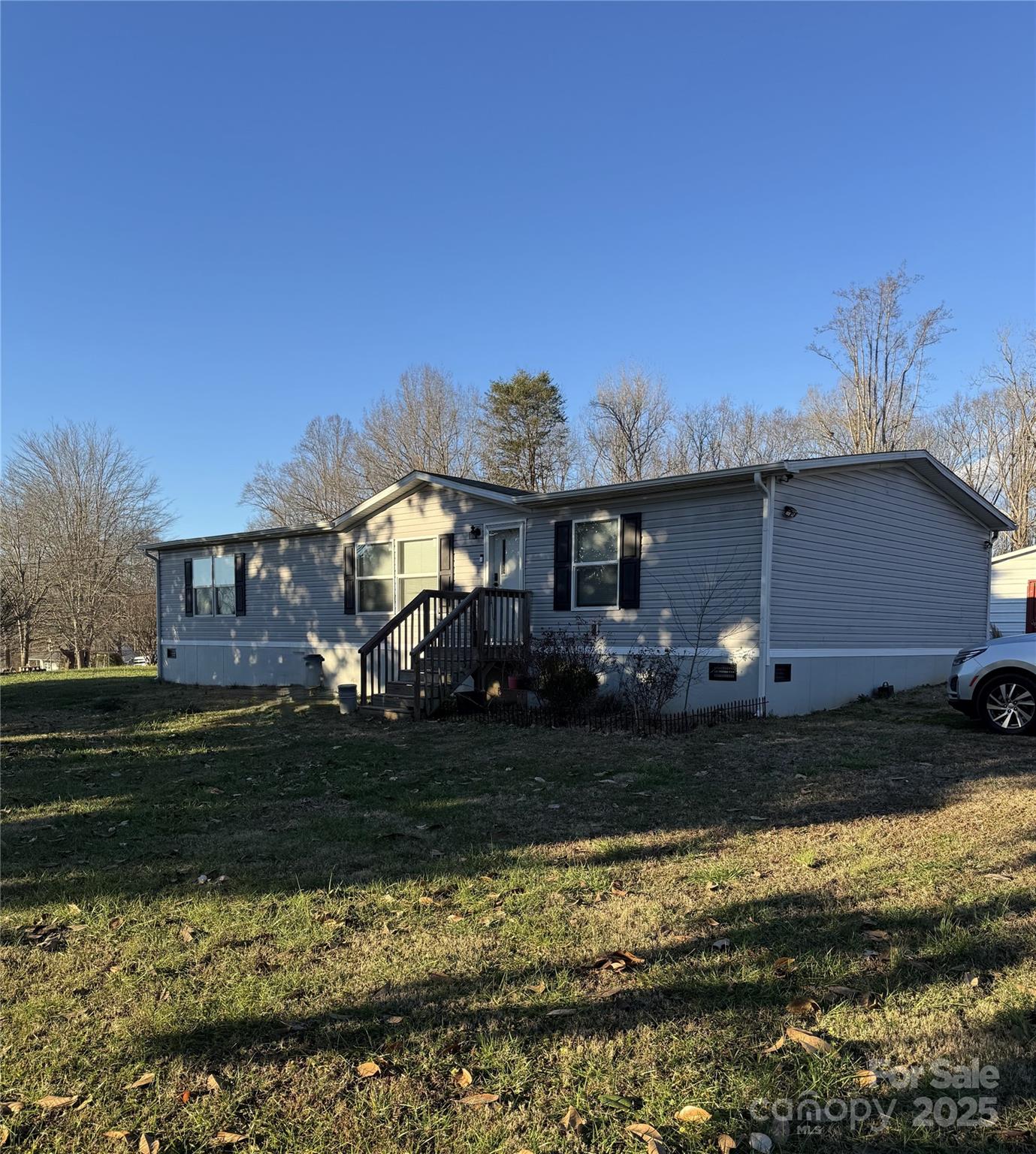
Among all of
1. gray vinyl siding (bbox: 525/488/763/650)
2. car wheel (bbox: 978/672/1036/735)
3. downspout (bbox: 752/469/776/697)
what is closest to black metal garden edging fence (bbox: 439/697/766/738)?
downspout (bbox: 752/469/776/697)

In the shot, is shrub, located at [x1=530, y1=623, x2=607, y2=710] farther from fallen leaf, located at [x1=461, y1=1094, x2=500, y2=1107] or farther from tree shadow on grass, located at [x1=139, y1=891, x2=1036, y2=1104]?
fallen leaf, located at [x1=461, y1=1094, x2=500, y2=1107]

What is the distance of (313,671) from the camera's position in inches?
626

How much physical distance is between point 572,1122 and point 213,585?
1794 centimetres

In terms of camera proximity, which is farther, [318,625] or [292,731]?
[318,625]

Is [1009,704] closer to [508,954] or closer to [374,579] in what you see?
[508,954]

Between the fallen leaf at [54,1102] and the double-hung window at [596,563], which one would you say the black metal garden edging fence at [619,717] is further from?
the fallen leaf at [54,1102]

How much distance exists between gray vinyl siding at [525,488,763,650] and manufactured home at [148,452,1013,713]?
0.9 inches

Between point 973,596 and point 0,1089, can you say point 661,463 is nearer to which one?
point 973,596

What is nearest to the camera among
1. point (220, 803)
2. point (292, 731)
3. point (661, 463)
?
point (220, 803)

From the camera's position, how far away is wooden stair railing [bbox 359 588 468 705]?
39.8 feet

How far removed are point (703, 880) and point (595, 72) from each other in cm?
1300

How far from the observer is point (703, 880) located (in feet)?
13.9

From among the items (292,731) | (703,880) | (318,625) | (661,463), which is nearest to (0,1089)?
(703,880)

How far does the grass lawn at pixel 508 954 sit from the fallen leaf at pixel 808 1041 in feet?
0.05
